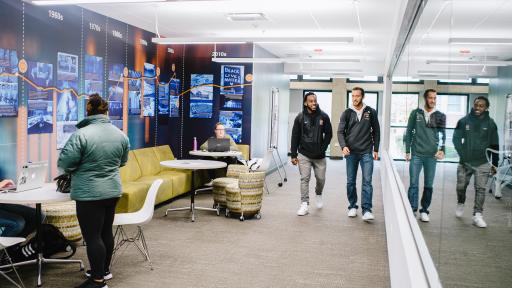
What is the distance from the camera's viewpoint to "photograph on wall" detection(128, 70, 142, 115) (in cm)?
870

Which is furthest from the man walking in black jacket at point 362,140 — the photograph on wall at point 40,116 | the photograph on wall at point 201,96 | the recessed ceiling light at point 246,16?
the photograph on wall at point 201,96

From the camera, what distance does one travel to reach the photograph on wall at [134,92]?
8.70 m

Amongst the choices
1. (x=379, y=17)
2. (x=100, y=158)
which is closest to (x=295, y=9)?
(x=379, y=17)

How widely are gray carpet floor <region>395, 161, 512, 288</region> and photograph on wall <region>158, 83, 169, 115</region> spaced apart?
8148 millimetres

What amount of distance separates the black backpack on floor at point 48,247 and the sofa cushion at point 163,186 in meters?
2.56

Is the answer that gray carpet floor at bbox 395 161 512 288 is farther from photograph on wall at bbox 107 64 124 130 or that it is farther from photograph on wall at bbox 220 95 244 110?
photograph on wall at bbox 220 95 244 110

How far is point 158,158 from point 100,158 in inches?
198

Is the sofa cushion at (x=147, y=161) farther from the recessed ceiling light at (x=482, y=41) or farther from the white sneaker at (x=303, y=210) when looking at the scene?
the recessed ceiling light at (x=482, y=41)

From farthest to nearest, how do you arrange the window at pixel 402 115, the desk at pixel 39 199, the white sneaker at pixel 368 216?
1. the white sneaker at pixel 368 216
2. the desk at pixel 39 199
3. the window at pixel 402 115

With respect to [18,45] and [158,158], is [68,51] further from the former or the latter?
[158,158]

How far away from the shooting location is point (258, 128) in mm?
11281

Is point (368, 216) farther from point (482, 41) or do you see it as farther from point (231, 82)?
point (482, 41)

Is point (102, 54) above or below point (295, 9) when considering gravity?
below

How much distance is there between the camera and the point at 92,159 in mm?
4043
